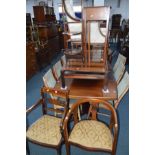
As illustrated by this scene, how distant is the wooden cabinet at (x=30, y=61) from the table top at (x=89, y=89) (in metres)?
2.01

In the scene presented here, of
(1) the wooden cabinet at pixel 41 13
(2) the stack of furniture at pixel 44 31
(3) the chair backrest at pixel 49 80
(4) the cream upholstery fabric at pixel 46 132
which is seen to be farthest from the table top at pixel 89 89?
(1) the wooden cabinet at pixel 41 13

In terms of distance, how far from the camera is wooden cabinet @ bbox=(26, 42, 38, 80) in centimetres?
384

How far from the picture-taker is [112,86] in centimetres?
201

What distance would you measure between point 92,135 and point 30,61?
9.91 ft

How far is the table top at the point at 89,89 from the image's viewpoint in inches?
70.1

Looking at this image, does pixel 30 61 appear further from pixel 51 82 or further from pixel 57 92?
pixel 57 92

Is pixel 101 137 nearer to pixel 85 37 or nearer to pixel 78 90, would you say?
pixel 78 90

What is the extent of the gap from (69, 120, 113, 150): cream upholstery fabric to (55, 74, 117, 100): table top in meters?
0.31

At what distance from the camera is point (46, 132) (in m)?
1.55

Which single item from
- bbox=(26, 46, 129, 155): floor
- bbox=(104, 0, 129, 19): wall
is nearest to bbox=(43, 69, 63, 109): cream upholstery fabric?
bbox=(26, 46, 129, 155): floor

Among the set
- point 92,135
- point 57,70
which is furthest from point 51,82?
point 92,135

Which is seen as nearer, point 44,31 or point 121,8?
point 44,31
